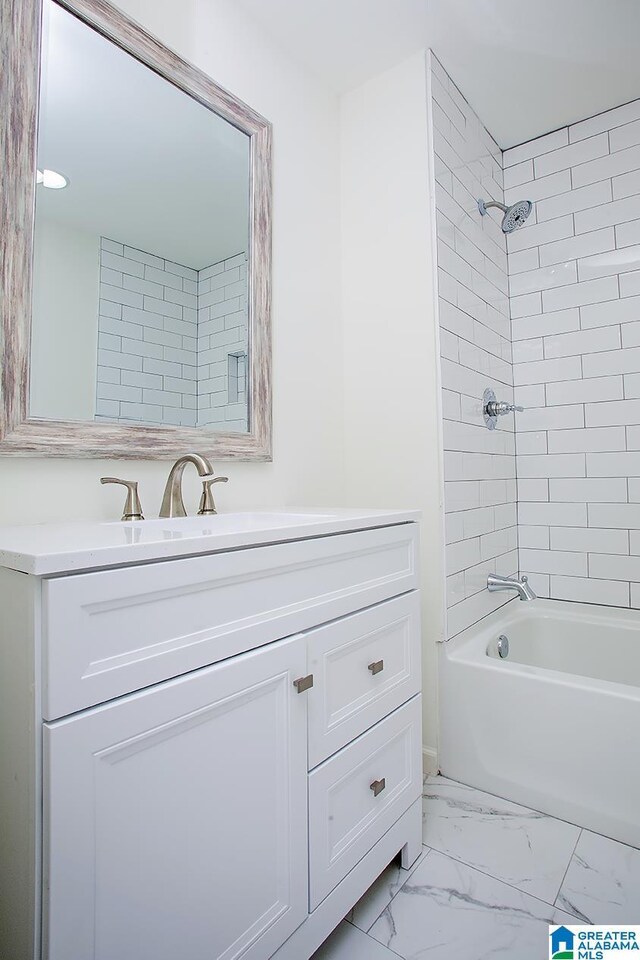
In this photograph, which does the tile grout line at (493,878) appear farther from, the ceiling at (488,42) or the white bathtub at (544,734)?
the ceiling at (488,42)

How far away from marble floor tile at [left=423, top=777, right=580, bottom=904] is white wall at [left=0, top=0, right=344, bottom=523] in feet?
3.39

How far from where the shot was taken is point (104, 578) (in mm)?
679

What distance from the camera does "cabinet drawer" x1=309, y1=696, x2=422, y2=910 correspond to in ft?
3.34

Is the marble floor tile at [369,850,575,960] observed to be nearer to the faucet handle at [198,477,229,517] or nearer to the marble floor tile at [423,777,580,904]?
the marble floor tile at [423,777,580,904]

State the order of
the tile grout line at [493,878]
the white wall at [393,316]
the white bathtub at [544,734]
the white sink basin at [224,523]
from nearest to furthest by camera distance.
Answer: the white sink basin at [224,523]
the tile grout line at [493,878]
the white bathtub at [544,734]
the white wall at [393,316]

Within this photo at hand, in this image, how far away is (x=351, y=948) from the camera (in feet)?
3.70

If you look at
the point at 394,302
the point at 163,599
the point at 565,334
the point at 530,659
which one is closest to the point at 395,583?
the point at 163,599

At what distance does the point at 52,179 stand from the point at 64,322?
0.30m

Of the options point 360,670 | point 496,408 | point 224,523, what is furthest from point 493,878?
point 496,408

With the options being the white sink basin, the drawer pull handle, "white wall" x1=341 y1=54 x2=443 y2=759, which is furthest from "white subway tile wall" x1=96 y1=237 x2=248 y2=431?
the drawer pull handle

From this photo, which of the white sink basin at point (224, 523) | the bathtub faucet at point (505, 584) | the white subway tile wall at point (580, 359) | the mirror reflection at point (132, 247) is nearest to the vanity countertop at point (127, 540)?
the white sink basin at point (224, 523)

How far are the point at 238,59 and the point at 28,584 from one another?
67.3 inches

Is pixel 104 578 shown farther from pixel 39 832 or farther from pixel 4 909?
pixel 4 909

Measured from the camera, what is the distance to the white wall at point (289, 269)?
4.56ft
